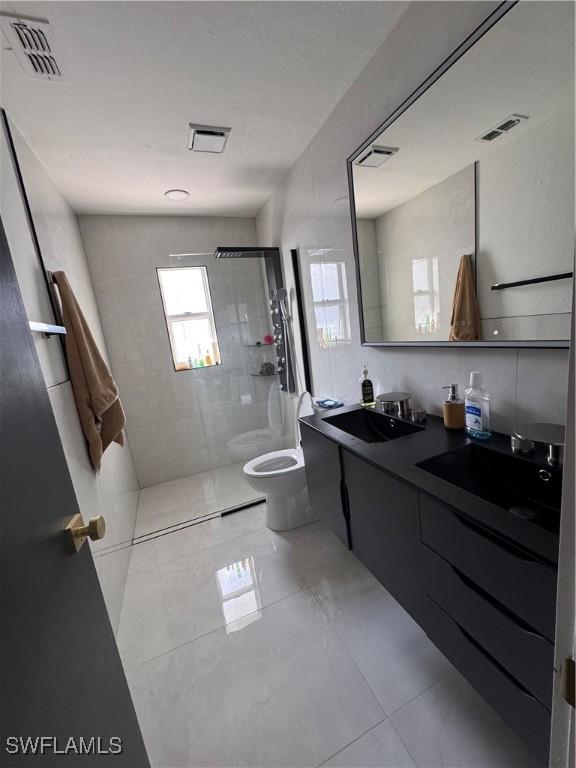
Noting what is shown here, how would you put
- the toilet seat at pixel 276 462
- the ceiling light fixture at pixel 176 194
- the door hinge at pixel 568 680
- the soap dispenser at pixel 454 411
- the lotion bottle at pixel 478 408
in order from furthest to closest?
the ceiling light fixture at pixel 176 194 < the toilet seat at pixel 276 462 < the soap dispenser at pixel 454 411 < the lotion bottle at pixel 478 408 < the door hinge at pixel 568 680

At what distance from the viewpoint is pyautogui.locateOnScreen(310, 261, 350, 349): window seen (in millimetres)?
1860

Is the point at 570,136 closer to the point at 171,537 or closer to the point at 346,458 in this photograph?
the point at 346,458

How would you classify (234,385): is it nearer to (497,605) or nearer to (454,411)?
(454,411)

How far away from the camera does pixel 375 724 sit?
1092mm

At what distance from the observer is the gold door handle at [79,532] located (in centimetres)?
71

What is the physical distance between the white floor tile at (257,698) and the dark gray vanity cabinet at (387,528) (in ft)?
1.43

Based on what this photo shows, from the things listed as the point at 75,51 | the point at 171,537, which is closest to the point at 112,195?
the point at 75,51

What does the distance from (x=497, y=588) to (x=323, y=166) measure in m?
2.06

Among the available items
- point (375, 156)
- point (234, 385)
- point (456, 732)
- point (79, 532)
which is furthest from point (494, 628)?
point (234, 385)

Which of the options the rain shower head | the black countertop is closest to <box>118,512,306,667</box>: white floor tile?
the black countertop

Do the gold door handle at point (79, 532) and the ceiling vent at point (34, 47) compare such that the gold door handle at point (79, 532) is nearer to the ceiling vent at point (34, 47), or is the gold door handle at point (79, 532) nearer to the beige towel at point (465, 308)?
the beige towel at point (465, 308)

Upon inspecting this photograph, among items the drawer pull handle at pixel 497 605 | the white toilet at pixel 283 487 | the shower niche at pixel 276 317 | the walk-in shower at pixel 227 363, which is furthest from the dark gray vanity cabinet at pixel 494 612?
the shower niche at pixel 276 317

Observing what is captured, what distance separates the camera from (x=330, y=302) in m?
2.00

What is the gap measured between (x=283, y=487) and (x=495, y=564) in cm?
139
